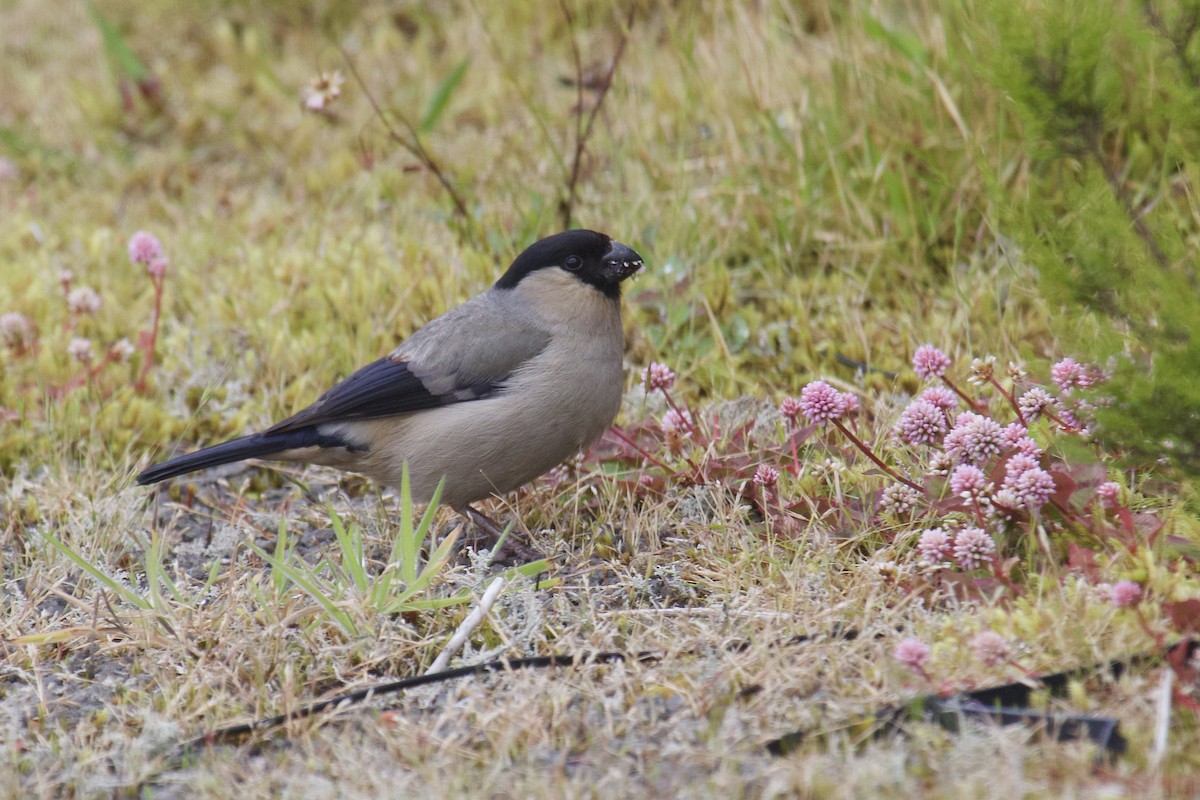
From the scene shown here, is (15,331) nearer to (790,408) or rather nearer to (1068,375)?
(790,408)

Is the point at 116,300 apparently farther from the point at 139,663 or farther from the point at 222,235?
the point at 139,663

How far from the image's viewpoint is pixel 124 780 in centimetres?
279

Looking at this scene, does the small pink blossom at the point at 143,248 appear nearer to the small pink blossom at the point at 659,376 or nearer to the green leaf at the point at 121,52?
the small pink blossom at the point at 659,376

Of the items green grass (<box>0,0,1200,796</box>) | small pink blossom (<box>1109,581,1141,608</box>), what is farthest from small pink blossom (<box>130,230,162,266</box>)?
small pink blossom (<box>1109,581,1141,608</box>)

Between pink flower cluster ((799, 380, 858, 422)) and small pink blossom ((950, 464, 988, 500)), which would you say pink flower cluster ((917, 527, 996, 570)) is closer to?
small pink blossom ((950, 464, 988, 500))

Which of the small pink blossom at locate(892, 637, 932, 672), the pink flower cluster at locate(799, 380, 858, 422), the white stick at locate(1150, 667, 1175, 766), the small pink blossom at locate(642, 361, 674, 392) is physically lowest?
the white stick at locate(1150, 667, 1175, 766)

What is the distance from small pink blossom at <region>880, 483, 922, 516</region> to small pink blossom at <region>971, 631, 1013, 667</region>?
0.76 m

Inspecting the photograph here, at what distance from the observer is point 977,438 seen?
3318mm

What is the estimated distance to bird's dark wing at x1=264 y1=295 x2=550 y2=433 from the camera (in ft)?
13.7

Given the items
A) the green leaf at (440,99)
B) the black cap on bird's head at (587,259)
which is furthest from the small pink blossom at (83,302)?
the green leaf at (440,99)

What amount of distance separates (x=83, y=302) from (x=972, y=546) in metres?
3.50

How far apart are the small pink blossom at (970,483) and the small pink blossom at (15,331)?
361cm

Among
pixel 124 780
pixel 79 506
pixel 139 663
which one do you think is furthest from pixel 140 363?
pixel 124 780

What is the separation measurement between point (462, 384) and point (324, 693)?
4.32ft
